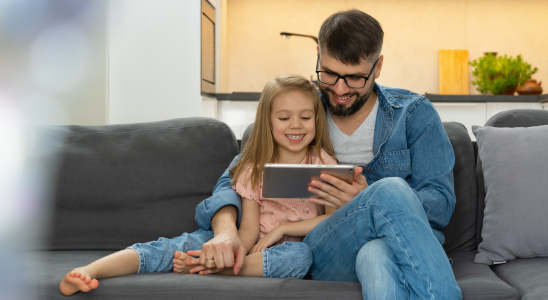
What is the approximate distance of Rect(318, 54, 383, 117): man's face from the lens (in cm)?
144

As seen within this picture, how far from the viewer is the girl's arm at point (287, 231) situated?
1.35 metres

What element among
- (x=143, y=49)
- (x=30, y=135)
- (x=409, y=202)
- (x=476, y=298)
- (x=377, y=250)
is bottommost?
(x=476, y=298)

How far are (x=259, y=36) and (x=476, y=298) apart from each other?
11.4ft

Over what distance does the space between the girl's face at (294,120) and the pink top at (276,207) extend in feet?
0.31

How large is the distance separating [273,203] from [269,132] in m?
0.23

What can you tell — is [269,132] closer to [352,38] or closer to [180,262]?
[352,38]

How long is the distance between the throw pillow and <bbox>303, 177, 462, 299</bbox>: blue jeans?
0.45m

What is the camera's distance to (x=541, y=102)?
10.3ft

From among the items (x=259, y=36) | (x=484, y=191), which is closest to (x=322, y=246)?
(x=484, y=191)

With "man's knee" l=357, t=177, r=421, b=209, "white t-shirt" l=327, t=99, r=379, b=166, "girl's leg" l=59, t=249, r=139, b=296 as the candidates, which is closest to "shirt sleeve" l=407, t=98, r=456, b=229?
"white t-shirt" l=327, t=99, r=379, b=166

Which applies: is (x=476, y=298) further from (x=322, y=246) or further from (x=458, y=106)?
(x=458, y=106)

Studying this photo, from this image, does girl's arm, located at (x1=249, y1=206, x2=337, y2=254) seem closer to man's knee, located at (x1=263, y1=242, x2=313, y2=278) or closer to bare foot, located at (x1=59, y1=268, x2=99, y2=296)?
man's knee, located at (x1=263, y1=242, x2=313, y2=278)

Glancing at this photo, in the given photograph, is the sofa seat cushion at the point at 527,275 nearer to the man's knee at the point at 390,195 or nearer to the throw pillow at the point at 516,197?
the throw pillow at the point at 516,197

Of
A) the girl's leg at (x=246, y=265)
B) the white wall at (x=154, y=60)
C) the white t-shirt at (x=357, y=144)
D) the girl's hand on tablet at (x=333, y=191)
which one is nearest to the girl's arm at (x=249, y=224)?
the girl's leg at (x=246, y=265)
